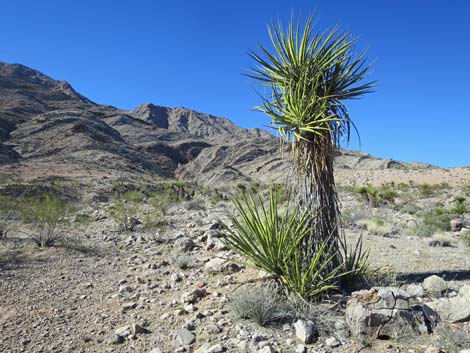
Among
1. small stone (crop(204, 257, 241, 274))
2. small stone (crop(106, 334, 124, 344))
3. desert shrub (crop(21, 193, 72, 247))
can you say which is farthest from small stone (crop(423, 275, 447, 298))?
desert shrub (crop(21, 193, 72, 247))

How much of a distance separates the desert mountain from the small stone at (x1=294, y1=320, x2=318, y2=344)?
93.7 feet

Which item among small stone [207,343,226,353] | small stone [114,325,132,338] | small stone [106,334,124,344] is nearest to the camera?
small stone [207,343,226,353]

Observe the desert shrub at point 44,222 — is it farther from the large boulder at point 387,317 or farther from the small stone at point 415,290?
the small stone at point 415,290

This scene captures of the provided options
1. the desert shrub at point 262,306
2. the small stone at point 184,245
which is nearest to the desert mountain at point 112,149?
the small stone at point 184,245

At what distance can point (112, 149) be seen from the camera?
5100cm

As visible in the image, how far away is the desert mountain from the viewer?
42094 millimetres

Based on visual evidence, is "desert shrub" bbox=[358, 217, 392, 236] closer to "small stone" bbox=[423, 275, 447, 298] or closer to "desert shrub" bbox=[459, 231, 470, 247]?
"desert shrub" bbox=[459, 231, 470, 247]

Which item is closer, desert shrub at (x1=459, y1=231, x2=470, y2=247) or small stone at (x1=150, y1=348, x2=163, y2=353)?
small stone at (x1=150, y1=348, x2=163, y2=353)

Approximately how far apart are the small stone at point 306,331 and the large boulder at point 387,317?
17.1 inches

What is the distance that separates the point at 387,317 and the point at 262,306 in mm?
1416

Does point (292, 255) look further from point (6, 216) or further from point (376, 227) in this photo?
point (6, 216)

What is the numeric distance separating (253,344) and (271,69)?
404 cm

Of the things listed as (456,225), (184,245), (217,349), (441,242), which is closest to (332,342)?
(217,349)

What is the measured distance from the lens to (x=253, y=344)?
393 centimetres
